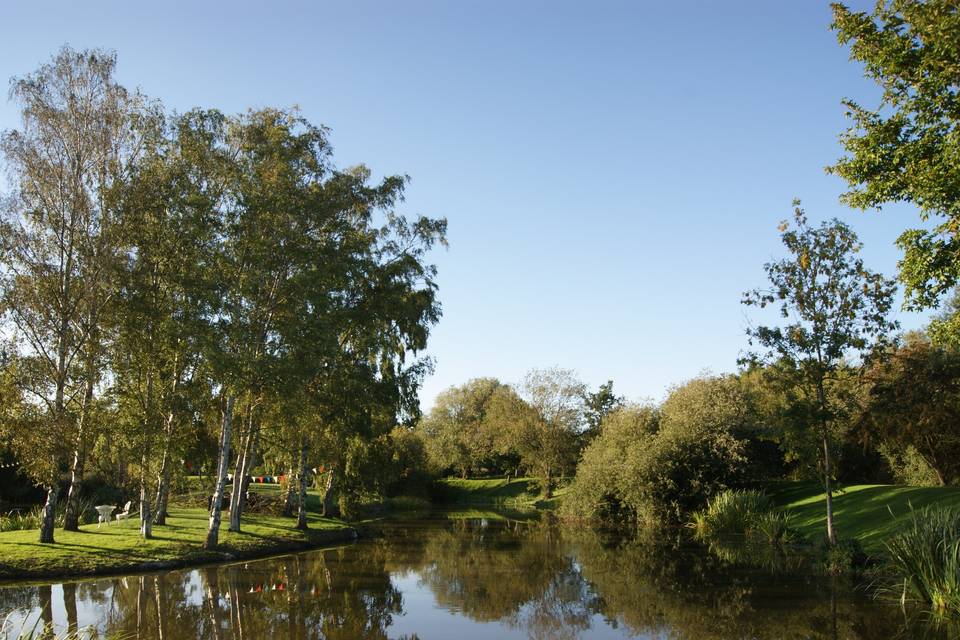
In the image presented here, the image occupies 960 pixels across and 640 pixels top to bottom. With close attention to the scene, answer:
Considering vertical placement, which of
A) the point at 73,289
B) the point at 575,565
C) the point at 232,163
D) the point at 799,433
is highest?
the point at 232,163

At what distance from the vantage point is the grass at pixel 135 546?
18.2 meters

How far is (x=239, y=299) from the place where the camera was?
23469 mm

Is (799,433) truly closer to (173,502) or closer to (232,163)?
(232,163)

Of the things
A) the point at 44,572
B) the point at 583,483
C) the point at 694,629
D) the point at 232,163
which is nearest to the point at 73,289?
the point at 232,163

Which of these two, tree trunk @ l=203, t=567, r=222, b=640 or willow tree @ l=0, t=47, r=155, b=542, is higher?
willow tree @ l=0, t=47, r=155, b=542

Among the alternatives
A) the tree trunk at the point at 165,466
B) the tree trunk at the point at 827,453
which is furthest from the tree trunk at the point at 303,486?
the tree trunk at the point at 827,453

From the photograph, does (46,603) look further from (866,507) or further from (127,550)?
(866,507)

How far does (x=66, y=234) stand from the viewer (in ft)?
72.5

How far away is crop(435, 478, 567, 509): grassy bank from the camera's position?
65.5m

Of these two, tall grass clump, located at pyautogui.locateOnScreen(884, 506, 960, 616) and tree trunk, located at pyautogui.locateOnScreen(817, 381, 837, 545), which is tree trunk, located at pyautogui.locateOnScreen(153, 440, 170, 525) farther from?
tree trunk, located at pyautogui.locateOnScreen(817, 381, 837, 545)

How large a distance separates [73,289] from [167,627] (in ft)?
41.7

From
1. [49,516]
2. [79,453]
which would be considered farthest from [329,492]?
[49,516]

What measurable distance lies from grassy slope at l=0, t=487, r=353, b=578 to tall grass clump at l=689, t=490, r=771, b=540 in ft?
53.8

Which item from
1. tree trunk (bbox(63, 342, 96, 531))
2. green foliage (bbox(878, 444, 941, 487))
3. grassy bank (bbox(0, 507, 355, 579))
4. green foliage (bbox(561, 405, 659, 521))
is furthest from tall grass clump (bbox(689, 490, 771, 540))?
tree trunk (bbox(63, 342, 96, 531))
